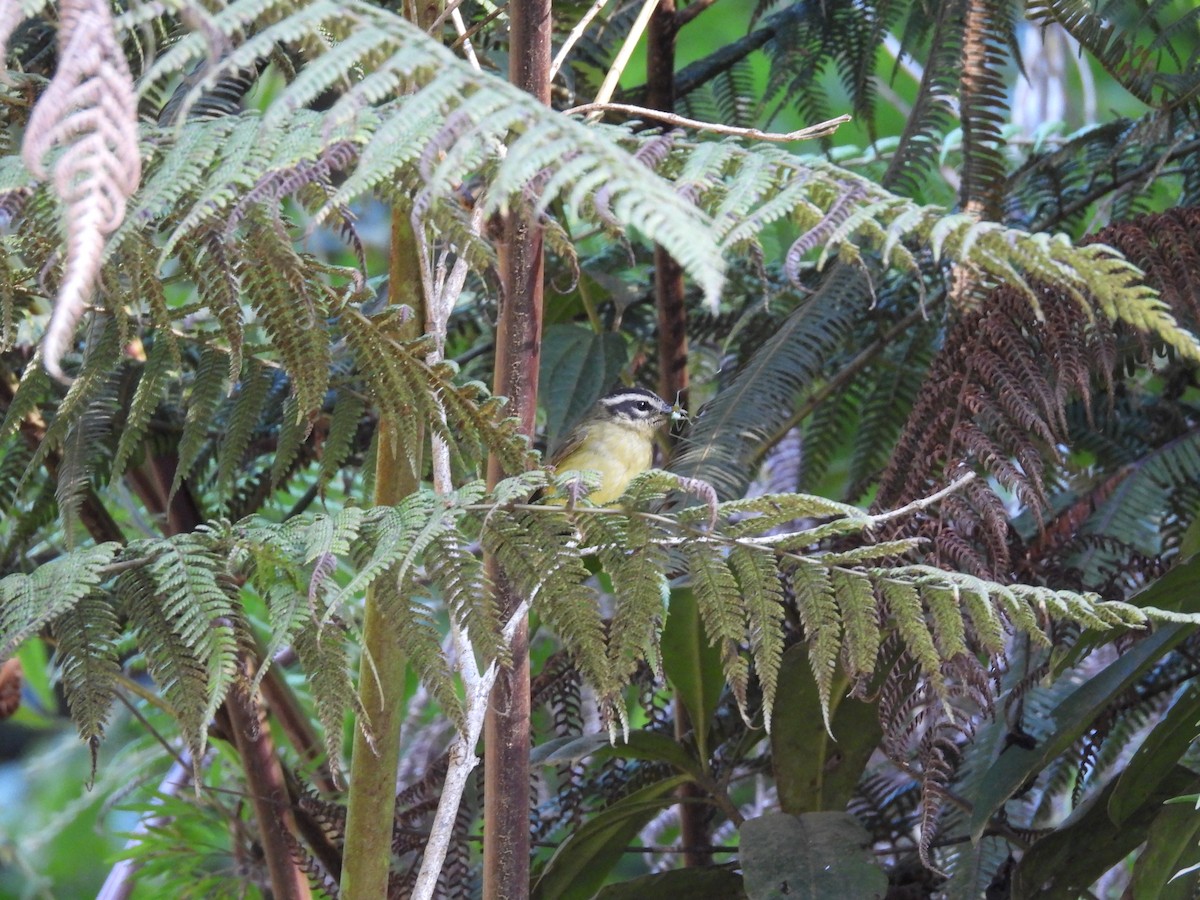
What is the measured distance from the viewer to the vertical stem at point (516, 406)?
1273mm

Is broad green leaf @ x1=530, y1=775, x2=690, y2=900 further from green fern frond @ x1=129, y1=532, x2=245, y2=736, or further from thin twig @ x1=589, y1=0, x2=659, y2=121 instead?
thin twig @ x1=589, y1=0, x2=659, y2=121

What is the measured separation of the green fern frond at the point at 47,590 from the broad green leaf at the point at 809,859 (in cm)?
80

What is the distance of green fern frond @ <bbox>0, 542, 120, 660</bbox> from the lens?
1031 millimetres

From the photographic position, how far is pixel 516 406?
4.32ft

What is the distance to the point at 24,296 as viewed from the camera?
158cm

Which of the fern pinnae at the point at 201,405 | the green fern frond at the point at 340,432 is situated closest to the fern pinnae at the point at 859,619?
the green fern frond at the point at 340,432

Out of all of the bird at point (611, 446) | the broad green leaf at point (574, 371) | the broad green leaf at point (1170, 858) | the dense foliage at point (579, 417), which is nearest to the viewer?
the dense foliage at point (579, 417)

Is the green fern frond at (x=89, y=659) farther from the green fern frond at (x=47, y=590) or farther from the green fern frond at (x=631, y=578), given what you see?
the green fern frond at (x=631, y=578)

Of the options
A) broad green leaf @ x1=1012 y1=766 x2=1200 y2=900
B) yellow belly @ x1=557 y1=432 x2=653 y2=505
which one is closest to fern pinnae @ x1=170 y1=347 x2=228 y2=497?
broad green leaf @ x1=1012 y1=766 x2=1200 y2=900

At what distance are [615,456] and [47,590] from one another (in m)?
1.92

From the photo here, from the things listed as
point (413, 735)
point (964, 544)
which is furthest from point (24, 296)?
point (413, 735)

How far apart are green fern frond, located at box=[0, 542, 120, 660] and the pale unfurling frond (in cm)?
36

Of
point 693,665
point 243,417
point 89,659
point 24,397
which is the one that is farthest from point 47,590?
point 693,665

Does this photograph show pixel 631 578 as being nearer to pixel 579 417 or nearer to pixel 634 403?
pixel 579 417
